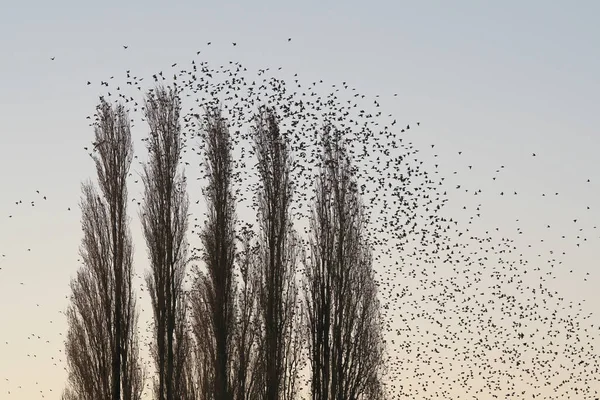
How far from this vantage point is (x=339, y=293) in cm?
3775

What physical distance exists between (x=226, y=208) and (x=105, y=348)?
4848mm

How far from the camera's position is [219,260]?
37.3 metres

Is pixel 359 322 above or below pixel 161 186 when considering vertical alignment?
below

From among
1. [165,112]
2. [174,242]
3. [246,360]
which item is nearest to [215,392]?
[246,360]

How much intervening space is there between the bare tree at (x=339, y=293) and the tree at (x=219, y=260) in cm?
217

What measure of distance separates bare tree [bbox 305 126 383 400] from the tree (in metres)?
2.17

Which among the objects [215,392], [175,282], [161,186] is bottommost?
[215,392]

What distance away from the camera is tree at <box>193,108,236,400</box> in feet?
122

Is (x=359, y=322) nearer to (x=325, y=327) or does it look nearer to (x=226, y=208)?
(x=325, y=327)

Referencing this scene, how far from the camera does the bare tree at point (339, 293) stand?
3750 cm

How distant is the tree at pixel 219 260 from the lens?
122 feet

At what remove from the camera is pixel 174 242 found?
37.2m

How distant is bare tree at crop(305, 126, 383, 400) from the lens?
Result: 123 feet

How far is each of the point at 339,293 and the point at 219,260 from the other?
3.32 metres
